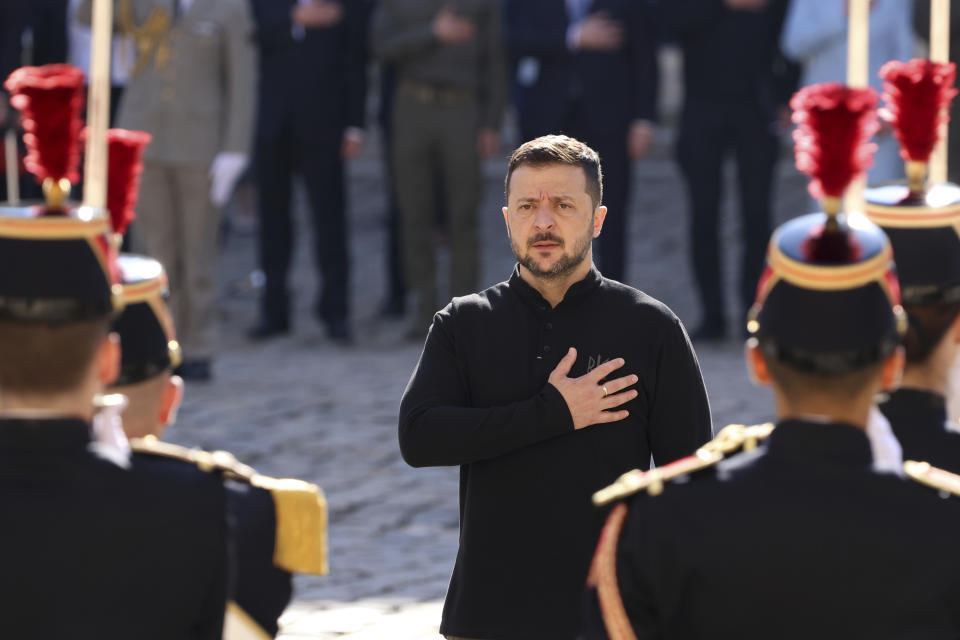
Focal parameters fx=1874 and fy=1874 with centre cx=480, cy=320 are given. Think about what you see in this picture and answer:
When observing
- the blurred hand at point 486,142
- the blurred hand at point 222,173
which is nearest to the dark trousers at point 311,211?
the blurred hand at point 222,173

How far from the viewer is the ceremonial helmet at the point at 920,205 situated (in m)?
3.65

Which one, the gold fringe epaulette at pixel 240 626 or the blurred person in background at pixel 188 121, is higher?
the blurred person in background at pixel 188 121

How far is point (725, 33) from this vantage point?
32.9ft

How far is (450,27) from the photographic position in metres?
10.0

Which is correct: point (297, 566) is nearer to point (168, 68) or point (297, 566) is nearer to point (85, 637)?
point (85, 637)

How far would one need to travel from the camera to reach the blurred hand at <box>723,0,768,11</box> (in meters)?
9.95

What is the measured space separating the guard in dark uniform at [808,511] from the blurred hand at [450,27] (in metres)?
7.27

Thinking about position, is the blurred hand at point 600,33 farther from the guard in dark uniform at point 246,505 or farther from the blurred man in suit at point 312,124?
the guard in dark uniform at point 246,505

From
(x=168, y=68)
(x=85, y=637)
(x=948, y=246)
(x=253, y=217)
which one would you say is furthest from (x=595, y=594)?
(x=253, y=217)

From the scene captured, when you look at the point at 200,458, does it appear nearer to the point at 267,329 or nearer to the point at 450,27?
the point at 450,27

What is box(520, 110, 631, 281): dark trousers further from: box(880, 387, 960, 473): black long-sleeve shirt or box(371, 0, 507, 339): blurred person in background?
box(880, 387, 960, 473): black long-sleeve shirt

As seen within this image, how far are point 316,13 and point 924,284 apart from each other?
7018 millimetres

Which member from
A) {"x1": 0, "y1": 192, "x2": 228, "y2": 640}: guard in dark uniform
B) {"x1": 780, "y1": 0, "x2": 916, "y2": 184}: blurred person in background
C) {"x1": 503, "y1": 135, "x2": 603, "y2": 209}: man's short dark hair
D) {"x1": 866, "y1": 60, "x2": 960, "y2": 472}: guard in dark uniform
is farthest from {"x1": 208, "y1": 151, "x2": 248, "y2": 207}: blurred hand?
{"x1": 0, "y1": 192, "x2": 228, "y2": 640}: guard in dark uniform

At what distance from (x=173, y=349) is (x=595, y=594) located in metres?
0.94
